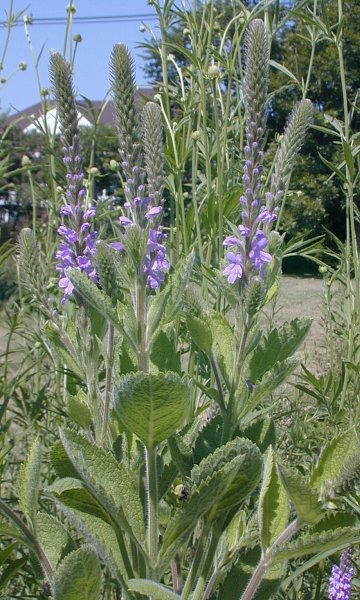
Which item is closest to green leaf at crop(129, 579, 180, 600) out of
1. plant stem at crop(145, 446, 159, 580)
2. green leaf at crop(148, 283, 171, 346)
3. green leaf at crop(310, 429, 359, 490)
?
plant stem at crop(145, 446, 159, 580)

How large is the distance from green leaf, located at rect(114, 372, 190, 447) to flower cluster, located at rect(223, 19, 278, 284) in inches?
9.4

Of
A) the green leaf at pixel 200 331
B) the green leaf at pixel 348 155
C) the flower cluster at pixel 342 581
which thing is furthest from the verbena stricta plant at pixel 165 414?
the green leaf at pixel 348 155

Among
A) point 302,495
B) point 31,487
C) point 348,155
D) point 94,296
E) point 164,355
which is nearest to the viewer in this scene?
point 302,495

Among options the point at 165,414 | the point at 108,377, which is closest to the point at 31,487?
the point at 108,377

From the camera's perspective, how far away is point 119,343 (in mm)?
1521

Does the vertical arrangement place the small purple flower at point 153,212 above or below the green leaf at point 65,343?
above

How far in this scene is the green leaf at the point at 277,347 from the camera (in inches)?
52.3

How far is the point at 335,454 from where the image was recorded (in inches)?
45.3

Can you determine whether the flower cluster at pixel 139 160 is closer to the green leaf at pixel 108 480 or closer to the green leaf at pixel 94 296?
the green leaf at pixel 94 296

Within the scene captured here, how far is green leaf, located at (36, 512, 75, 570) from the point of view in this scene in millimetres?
1392

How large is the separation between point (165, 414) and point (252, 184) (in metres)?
0.41

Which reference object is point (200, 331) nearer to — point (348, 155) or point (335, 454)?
point (335, 454)

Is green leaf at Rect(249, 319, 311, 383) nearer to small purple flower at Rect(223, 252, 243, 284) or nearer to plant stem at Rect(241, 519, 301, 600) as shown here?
small purple flower at Rect(223, 252, 243, 284)

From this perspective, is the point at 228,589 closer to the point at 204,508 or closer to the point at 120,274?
the point at 204,508
